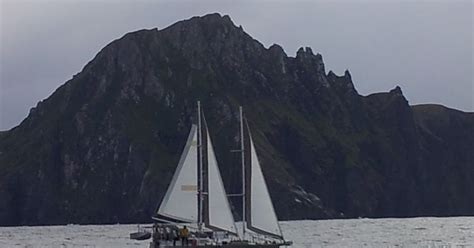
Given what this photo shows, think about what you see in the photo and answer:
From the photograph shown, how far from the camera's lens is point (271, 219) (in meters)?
77.2

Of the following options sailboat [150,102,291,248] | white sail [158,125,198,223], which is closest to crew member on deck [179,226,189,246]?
sailboat [150,102,291,248]

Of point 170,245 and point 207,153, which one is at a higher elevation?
point 207,153

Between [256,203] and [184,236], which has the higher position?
[256,203]

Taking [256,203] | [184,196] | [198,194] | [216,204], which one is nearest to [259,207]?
[256,203]

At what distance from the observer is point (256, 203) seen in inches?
3034

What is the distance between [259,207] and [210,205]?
12.1 feet

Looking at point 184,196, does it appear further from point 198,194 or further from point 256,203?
point 256,203

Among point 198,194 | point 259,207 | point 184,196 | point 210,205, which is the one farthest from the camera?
point 184,196

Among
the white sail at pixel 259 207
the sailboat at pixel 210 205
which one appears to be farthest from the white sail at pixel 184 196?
the white sail at pixel 259 207

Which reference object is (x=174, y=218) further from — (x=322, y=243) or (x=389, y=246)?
(x=322, y=243)

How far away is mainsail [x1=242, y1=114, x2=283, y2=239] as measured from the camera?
252 feet

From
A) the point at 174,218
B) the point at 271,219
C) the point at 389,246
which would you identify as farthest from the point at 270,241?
the point at 389,246

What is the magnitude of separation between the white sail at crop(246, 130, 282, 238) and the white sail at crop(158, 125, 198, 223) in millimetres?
4552

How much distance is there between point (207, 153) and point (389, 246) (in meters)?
48.5
